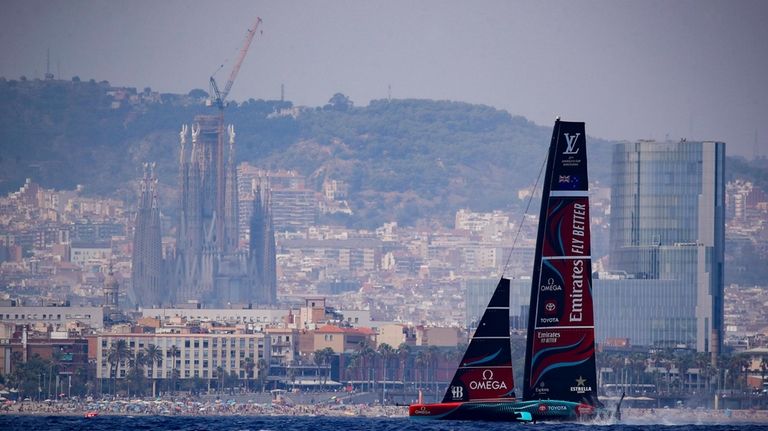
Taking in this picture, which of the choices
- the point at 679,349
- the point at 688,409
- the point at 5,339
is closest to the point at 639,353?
the point at 679,349

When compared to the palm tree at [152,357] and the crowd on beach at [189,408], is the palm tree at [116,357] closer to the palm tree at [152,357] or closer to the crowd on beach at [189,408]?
the palm tree at [152,357]

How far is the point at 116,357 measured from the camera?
18262 centimetres

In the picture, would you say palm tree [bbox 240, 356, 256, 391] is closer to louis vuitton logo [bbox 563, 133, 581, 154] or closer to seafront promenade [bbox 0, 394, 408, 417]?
seafront promenade [bbox 0, 394, 408, 417]

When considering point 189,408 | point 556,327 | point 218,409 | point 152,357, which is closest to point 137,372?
point 152,357

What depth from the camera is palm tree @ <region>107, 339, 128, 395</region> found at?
598 ft

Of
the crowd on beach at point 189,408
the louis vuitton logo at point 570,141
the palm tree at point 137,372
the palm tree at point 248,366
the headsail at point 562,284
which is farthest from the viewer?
the palm tree at point 248,366

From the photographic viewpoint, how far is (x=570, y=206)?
66.7 meters

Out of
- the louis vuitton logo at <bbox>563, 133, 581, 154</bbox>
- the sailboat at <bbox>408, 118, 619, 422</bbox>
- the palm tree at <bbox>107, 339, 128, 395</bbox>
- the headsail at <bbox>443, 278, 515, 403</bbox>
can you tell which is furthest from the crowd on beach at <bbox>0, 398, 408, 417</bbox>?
the louis vuitton logo at <bbox>563, 133, 581, 154</bbox>

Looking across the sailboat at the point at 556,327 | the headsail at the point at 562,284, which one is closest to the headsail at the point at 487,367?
the sailboat at the point at 556,327

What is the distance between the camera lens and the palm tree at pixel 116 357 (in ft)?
598

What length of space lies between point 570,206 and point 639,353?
12508cm

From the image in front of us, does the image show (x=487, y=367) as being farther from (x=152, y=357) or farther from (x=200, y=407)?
(x=152, y=357)

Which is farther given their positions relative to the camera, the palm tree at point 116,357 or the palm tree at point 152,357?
the palm tree at point 152,357

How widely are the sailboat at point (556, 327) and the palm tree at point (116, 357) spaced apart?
115448mm
